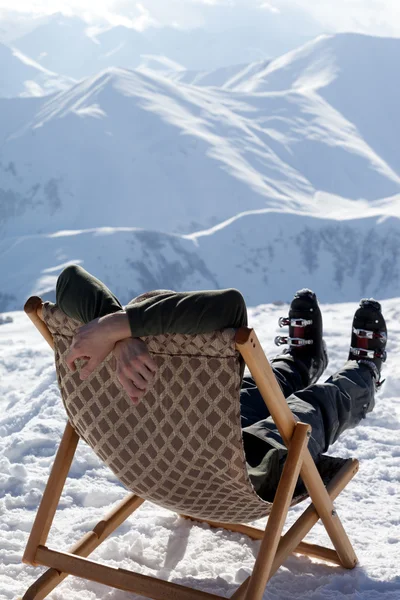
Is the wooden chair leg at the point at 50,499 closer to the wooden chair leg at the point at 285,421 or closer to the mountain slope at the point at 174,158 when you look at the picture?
the wooden chair leg at the point at 285,421

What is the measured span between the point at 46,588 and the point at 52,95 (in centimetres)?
9987

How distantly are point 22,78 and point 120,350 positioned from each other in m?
178

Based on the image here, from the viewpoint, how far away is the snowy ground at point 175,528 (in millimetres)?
1851

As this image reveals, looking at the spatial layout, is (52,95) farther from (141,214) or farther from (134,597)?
(134,597)

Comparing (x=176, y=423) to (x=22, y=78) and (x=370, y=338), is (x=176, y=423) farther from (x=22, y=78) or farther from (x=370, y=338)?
(x=22, y=78)

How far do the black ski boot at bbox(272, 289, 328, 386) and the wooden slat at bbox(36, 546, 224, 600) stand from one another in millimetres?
959

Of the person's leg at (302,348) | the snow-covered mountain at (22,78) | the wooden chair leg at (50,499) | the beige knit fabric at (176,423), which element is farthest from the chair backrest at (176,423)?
the snow-covered mountain at (22,78)

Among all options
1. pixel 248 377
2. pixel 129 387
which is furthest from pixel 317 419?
pixel 129 387

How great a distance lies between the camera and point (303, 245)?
175ft

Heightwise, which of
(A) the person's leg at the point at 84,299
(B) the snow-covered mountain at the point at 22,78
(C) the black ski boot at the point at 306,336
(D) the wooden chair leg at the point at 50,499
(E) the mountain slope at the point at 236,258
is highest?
(B) the snow-covered mountain at the point at 22,78

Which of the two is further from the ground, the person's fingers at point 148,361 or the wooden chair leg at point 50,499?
the person's fingers at point 148,361

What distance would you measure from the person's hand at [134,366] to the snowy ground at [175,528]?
0.64m

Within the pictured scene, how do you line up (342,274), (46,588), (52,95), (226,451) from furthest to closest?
(52,95)
(342,274)
(46,588)
(226,451)

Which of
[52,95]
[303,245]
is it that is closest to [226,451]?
[303,245]
